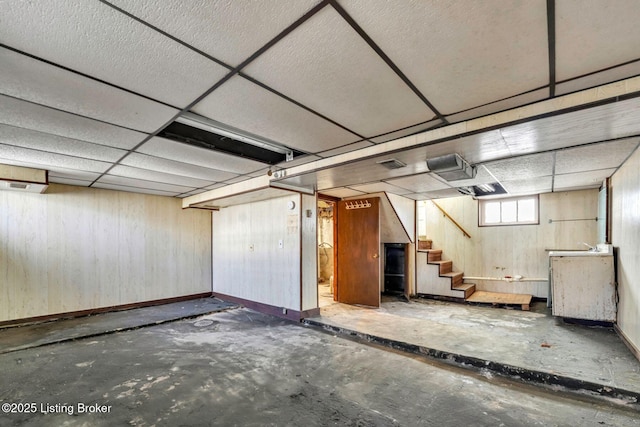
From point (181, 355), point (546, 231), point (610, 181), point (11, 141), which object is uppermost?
point (11, 141)

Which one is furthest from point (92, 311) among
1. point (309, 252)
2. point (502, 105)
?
point (502, 105)

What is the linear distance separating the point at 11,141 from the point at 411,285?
6567 millimetres

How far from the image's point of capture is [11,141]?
2881 mm

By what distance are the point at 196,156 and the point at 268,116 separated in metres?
1.44

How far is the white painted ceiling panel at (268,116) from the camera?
1968 mm

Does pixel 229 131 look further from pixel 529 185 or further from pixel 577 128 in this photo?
pixel 529 185

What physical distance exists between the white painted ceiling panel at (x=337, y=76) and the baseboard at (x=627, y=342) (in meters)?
3.22

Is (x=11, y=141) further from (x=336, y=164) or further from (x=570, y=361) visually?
(x=570, y=361)

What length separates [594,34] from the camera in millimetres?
1380

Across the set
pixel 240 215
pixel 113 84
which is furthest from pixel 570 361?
pixel 240 215

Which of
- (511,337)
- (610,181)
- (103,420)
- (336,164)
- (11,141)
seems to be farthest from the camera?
(610,181)

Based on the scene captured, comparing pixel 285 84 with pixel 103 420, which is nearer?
pixel 285 84

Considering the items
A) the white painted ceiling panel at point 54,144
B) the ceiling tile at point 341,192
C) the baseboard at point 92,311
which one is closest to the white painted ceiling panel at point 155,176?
the white painted ceiling panel at point 54,144

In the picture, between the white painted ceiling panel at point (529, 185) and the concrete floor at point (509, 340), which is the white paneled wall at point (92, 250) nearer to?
the concrete floor at point (509, 340)
